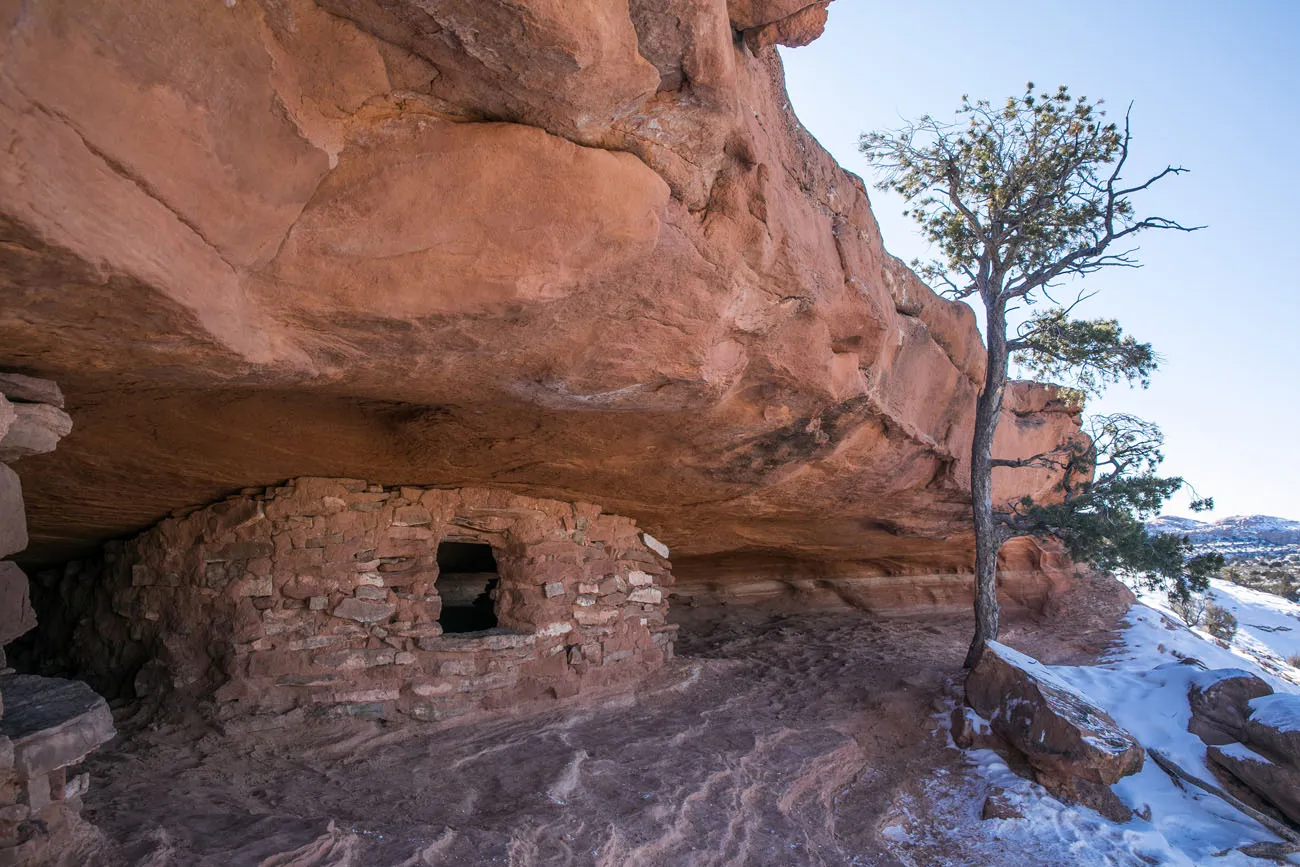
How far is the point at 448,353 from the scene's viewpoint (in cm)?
315

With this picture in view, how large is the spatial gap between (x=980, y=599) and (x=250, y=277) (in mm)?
5873

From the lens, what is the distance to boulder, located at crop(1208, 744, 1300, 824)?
472 cm

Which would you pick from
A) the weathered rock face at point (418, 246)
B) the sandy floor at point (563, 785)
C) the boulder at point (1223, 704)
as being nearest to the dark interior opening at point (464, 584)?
the sandy floor at point (563, 785)

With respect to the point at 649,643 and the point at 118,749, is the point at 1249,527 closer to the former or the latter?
the point at 649,643

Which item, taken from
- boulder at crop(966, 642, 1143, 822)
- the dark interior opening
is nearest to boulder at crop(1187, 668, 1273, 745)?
boulder at crop(966, 642, 1143, 822)

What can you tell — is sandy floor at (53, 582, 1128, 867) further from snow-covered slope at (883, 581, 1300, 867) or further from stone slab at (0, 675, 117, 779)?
stone slab at (0, 675, 117, 779)

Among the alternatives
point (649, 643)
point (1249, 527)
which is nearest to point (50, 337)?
point (649, 643)

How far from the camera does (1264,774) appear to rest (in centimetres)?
488

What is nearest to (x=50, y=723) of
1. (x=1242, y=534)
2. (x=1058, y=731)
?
(x=1058, y=731)

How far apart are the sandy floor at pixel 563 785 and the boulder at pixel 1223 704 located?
1634 mm

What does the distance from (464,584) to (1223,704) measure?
5.85 meters

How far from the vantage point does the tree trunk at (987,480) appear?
652 cm

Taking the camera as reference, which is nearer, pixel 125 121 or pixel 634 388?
pixel 125 121

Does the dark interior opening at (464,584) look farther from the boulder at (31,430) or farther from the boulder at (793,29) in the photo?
the boulder at (793,29)
